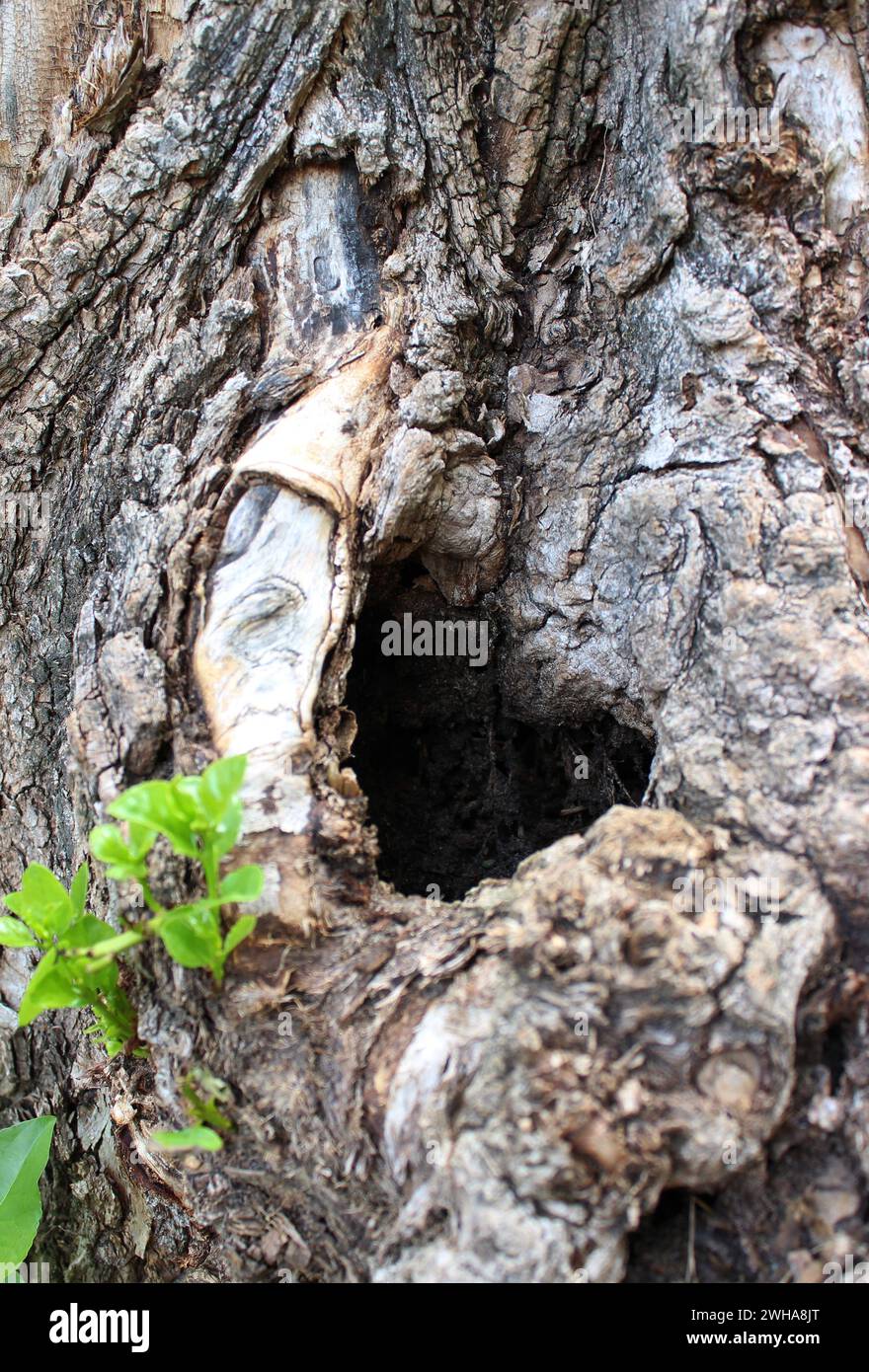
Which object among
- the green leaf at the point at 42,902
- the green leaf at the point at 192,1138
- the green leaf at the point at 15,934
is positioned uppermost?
the green leaf at the point at 42,902

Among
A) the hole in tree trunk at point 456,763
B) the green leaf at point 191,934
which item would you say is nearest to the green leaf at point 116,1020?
the green leaf at point 191,934

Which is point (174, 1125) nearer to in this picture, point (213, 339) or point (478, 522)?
point (478, 522)

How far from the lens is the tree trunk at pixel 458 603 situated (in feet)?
5.36

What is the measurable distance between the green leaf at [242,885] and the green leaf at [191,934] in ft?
0.17

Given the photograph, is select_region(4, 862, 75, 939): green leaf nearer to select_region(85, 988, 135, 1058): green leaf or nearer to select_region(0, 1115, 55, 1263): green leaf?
select_region(85, 988, 135, 1058): green leaf

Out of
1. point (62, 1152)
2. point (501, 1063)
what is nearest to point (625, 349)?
point (501, 1063)

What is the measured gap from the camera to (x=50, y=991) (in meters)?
1.87

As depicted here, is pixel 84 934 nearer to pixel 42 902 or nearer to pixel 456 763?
pixel 42 902

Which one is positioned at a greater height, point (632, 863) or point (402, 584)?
point (402, 584)

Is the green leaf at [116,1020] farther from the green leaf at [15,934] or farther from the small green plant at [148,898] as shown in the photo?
the green leaf at [15,934]

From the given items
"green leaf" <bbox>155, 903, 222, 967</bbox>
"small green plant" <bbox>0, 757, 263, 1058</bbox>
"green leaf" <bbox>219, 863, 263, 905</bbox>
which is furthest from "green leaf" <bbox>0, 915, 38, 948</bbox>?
"green leaf" <bbox>219, 863, 263, 905</bbox>

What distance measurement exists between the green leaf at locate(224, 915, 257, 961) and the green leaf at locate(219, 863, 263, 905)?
0.07m

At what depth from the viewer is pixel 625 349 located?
2348 millimetres

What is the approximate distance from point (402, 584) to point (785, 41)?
5.07 ft
